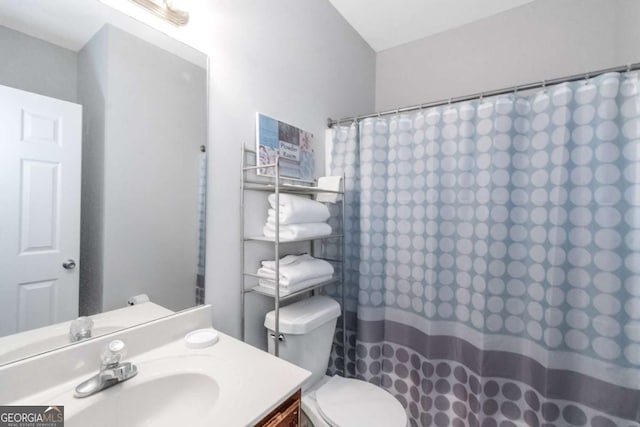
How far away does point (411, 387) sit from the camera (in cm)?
145

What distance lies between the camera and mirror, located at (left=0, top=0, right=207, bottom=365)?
0.63 meters

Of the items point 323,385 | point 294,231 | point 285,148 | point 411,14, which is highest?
point 411,14

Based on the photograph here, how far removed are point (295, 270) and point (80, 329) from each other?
72 cm

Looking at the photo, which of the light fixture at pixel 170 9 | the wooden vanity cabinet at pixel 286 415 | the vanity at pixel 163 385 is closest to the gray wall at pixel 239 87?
the light fixture at pixel 170 9

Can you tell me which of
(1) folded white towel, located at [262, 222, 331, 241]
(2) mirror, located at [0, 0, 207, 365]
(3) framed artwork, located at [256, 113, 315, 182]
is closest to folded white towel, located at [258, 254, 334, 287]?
(1) folded white towel, located at [262, 222, 331, 241]

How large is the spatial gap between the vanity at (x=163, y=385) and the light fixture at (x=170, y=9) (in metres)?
1.02

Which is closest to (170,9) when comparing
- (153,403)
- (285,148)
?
(285,148)

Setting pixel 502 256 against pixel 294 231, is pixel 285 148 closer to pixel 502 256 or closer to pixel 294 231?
pixel 294 231

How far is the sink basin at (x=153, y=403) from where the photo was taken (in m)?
0.60

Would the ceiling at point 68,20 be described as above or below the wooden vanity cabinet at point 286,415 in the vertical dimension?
above

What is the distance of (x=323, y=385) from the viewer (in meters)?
1.23

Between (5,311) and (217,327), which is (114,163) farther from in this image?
(217,327)

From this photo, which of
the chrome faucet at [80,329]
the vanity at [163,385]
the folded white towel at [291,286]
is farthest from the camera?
the folded white towel at [291,286]

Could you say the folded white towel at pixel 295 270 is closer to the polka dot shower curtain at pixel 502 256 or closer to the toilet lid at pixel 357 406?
the polka dot shower curtain at pixel 502 256
